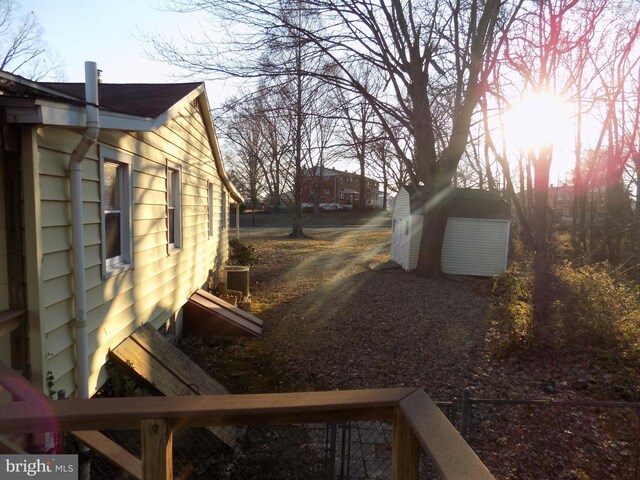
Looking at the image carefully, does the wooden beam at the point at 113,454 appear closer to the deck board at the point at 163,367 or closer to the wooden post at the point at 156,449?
the wooden post at the point at 156,449

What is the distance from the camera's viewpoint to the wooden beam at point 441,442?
4.00 ft

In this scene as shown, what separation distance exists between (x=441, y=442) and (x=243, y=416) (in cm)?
64

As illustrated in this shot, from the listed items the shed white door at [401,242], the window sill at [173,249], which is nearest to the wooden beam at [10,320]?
the window sill at [173,249]

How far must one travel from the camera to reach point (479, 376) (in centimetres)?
633

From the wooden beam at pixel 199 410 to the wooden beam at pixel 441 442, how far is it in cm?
7

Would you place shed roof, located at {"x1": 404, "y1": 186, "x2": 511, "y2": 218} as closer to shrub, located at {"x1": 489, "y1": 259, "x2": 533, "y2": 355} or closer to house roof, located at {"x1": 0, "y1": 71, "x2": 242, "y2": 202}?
shrub, located at {"x1": 489, "y1": 259, "x2": 533, "y2": 355}

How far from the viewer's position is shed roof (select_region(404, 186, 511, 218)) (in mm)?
15594

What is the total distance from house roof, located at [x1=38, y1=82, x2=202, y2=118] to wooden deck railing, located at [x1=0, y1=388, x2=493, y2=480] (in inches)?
166

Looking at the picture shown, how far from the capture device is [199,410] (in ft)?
4.72

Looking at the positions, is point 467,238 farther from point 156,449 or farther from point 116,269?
point 156,449

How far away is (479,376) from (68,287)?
531 centimetres

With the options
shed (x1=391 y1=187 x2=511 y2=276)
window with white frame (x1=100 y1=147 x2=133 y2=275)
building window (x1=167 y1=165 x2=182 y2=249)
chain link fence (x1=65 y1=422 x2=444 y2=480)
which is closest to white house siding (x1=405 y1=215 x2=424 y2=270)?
shed (x1=391 y1=187 x2=511 y2=276)

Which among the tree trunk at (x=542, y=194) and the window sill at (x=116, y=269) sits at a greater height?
the tree trunk at (x=542, y=194)

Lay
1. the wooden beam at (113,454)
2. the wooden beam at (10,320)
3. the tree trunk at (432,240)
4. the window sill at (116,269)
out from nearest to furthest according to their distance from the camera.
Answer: the wooden beam at (113,454) < the wooden beam at (10,320) < the window sill at (116,269) < the tree trunk at (432,240)
